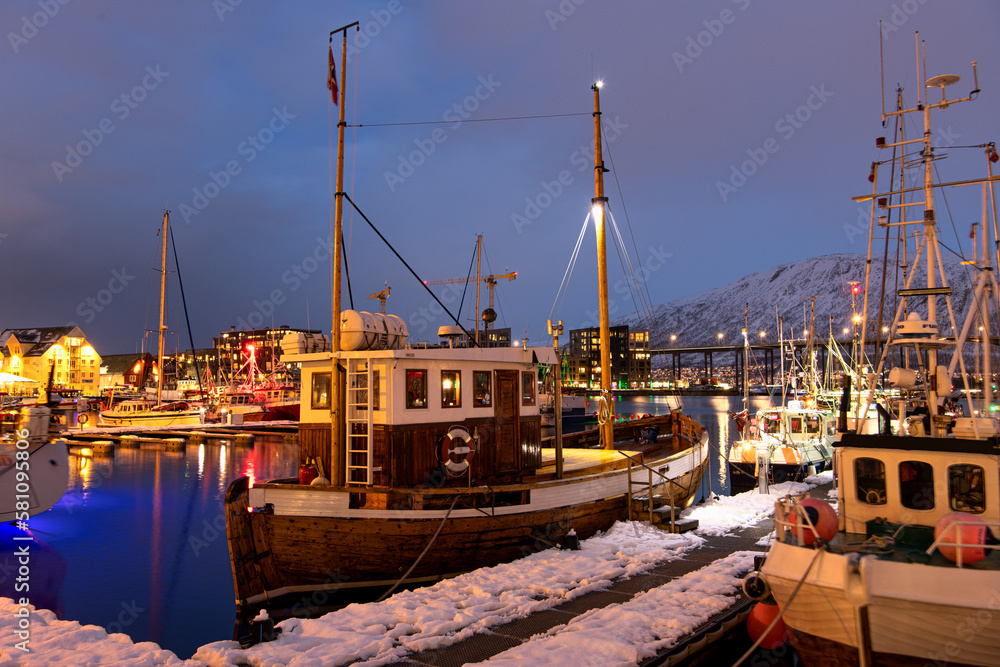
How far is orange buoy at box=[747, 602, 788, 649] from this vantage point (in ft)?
27.1

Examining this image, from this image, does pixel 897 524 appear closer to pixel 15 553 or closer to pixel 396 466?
pixel 396 466

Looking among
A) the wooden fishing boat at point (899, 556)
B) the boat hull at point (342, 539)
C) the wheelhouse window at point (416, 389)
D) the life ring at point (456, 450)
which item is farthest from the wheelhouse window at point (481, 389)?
the wooden fishing boat at point (899, 556)

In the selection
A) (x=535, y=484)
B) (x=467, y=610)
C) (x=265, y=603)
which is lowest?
(x=265, y=603)

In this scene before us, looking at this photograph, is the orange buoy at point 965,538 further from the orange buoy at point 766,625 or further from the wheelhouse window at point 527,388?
the wheelhouse window at point 527,388

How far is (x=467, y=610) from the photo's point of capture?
8484mm

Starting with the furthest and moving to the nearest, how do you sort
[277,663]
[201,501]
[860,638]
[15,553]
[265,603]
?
[201,501] < [15,553] < [265,603] < [277,663] < [860,638]

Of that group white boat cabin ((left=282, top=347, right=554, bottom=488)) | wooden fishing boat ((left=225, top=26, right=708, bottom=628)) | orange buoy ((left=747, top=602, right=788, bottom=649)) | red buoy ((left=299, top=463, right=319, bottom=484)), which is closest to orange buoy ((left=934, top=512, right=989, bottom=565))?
orange buoy ((left=747, top=602, right=788, bottom=649))

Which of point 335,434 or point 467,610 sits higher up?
point 335,434

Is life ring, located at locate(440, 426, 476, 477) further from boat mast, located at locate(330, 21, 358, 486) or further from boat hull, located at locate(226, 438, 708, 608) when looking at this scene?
boat mast, located at locate(330, 21, 358, 486)

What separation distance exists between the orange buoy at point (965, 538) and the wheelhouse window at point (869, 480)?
52.8 inches

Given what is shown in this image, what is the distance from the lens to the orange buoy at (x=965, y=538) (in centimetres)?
653

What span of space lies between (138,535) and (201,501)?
5.84 metres

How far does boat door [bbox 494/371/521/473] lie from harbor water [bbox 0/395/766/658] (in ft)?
21.1

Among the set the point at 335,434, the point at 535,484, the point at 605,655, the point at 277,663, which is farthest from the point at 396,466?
the point at 605,655
